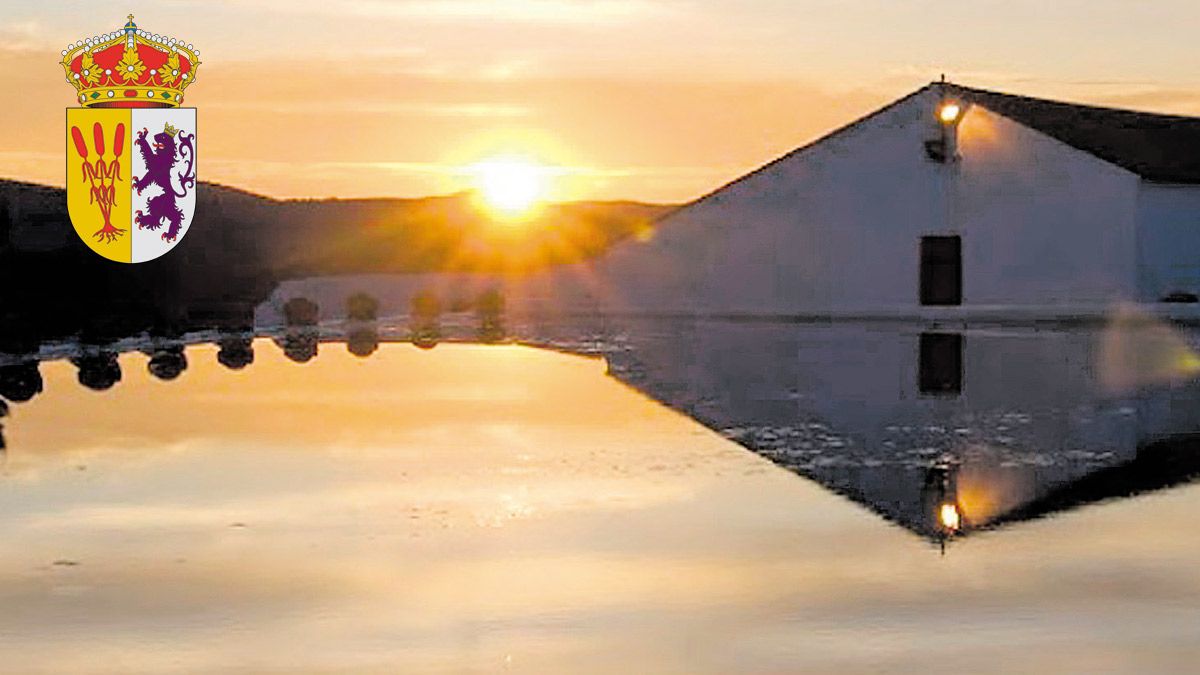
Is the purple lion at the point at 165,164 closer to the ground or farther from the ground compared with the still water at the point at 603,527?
farther from the ground

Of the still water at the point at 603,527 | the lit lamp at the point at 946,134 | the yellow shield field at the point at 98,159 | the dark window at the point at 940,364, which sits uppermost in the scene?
the lit lamp at the point at 946,134

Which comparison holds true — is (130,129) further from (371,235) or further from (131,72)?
(371,235)

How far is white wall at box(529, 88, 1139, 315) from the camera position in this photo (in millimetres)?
45375

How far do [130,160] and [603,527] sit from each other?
21.3 meters

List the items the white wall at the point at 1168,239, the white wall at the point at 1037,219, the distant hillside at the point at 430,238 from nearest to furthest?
the white wall at the point at 1037,219 < the white wall at the point at 1168,239 < the distant hillside at the point at 430,238

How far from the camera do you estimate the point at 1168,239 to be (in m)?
45.8

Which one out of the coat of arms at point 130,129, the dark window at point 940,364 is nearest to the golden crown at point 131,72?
the coat of arms at point 130,129

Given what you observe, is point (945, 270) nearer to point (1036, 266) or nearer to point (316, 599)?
point (1036, 266)

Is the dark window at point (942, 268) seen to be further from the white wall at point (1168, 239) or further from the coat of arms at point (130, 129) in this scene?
the coat of arms at point (130, 129)

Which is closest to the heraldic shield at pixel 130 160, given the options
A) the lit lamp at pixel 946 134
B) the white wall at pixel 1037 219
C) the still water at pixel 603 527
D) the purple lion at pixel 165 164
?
the purple lion at pixel 165 164

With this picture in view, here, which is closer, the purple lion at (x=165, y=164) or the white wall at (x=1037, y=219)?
the purple lion at (x=165, y=164)

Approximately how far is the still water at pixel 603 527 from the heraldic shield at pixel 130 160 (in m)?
7.39

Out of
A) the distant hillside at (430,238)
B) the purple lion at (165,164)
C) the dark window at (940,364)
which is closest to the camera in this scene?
the dark window at (940,364)

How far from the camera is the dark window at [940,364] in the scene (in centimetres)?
2509
